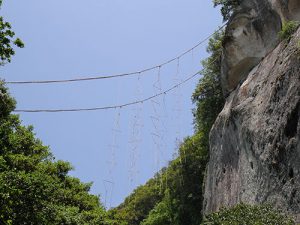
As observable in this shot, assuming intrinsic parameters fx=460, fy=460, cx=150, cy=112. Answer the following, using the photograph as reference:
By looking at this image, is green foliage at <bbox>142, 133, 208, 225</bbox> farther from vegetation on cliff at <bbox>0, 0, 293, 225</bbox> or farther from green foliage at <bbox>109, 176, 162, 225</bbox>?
green foliage at <bbox>109, 176, 162, 225</bbox>

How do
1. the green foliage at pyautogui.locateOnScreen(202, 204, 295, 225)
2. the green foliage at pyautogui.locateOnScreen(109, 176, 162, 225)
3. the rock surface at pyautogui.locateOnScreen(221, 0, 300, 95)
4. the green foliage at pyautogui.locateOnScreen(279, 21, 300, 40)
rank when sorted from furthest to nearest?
1. the green foliage at pyautogui.locateOnScreen(109, 176, 162, 225)
2. the rock surface at pyautogui.locateOnScreen(221, 0, 300, 95)
3. the green foliage at pyautogui.locateOnScreen(279, 21, 300, 40)
4. the green foliage at pyautogui.locateOnScreen(202, 204, 295, 225)

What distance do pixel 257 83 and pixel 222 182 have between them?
424 centimetres

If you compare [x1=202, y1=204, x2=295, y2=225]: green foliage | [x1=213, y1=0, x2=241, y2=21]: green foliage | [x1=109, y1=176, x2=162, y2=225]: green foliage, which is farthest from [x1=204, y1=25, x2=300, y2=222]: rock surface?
[x1=109, y1=176, x2=162, y2=225]: green foliage

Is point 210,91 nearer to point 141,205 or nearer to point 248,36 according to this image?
point 248,36

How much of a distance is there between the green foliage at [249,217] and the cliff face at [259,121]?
2.67ft

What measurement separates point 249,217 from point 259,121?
5.03 meters

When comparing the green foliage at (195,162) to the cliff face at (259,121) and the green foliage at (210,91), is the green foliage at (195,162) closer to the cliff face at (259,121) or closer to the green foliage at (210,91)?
the green foliage at (210,91)

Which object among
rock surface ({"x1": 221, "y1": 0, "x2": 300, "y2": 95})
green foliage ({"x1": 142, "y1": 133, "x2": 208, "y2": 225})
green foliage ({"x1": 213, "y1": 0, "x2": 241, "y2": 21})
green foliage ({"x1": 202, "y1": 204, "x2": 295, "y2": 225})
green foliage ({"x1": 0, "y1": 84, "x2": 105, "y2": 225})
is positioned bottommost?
green foliage ({"x1": 202, "y1": 204, "x2": 295, "y2": 225})

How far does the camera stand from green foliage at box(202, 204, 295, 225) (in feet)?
34.1

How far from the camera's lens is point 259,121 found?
1512 cm

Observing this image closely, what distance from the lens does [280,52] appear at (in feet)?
51.8

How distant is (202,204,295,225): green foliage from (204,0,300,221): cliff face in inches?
32.1

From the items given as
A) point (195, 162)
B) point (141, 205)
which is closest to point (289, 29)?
point (195, 162)

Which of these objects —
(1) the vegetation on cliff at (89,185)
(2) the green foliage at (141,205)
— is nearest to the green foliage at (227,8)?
(1) the vegetation on cliff at (89,185)
